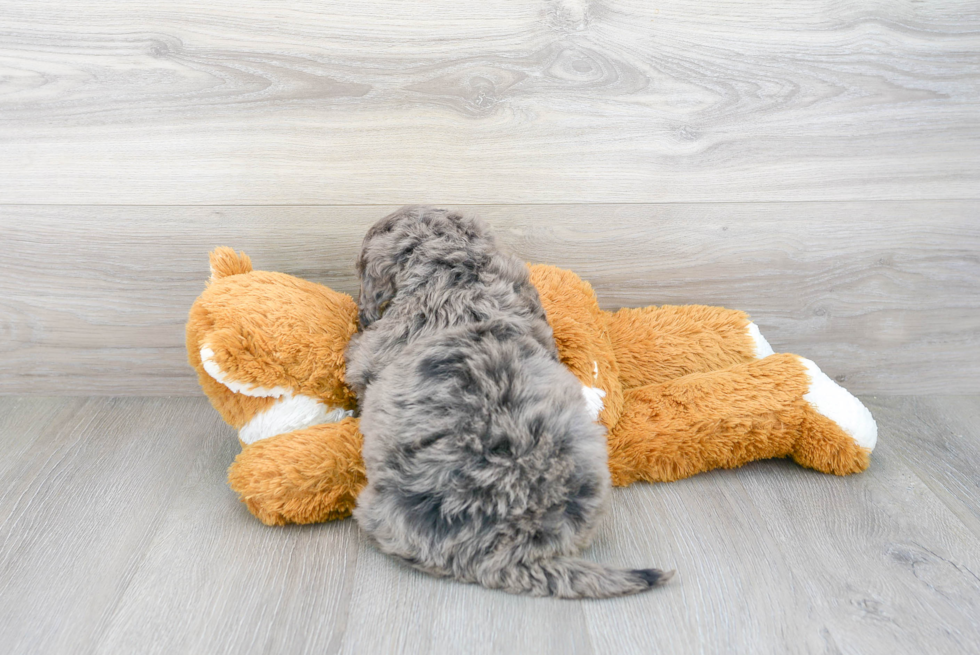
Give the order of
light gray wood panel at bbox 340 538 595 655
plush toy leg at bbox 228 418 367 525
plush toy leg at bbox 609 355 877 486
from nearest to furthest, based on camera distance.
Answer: light gray wood panel at bbox 340 538 595 655, plush toy leg at bbox 228 418 367 525, plush toy leg at bbox 609 355 877 486

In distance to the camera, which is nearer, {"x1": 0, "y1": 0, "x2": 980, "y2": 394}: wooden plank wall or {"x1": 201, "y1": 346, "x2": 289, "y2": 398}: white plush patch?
{"x1": 201, "y1": 346, "x2": 289, "y2": 398}: white plush patch

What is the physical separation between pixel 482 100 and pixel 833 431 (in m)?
0.70

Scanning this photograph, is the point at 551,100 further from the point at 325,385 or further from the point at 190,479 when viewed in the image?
the point at 190,479

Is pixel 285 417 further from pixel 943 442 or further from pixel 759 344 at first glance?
pixel 943 442

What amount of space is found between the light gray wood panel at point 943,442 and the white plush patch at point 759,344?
253mm

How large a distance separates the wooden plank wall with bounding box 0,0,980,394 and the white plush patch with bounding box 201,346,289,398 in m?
0.28

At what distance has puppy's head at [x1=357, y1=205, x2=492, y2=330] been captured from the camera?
844mm

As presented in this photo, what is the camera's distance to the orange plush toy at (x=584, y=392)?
863mm

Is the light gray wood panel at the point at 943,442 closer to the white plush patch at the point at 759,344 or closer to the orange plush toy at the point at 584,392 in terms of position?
the orange plush toy at the point at 584,392

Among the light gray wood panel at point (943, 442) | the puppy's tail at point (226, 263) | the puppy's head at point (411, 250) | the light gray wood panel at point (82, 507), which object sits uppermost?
the puppy's head at point (411, 250)


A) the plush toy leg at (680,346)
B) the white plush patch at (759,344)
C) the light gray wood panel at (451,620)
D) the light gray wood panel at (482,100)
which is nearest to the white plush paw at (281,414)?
the light gray wood panel at (451,620)

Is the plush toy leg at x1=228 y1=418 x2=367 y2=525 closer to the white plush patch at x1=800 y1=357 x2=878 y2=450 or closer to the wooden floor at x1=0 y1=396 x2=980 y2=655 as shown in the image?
the wooden floor at x1=0 y1=396 x2=980 y2=655

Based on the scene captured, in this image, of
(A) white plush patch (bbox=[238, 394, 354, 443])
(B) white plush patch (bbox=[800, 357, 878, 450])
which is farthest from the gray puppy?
(B) white plush patch (bbox=[800, 357, 878, 450])

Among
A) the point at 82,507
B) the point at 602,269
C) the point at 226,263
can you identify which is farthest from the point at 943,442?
the point at 82,507
